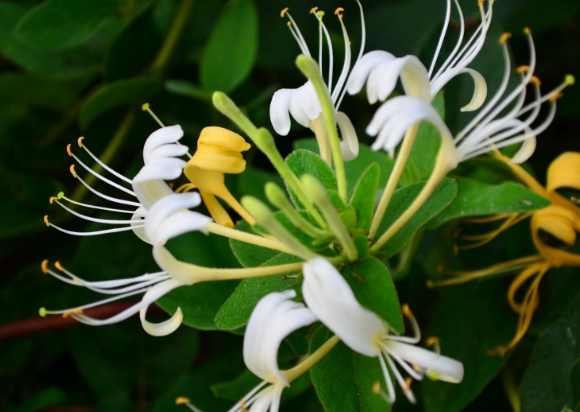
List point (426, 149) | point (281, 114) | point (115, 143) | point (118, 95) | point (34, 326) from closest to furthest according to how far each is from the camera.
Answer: point (281, 114), point (426, 149), point (34, 326), point (118, 95), point (115, 143)

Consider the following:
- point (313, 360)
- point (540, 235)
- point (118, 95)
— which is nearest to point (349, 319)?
point (313, 360)

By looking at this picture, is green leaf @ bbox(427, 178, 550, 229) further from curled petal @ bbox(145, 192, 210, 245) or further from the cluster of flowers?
curled petal @ bbox(145, 192, 210, 245)

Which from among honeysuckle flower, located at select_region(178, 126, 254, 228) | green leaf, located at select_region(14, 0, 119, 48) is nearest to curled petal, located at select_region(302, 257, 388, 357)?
honeysuckle flower, located at select_region(178, 126, 254, 228)

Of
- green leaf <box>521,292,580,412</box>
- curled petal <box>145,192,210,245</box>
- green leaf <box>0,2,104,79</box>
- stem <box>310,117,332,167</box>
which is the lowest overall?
green leaf <box>521,292,580,412</box>

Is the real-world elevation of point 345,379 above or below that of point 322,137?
below

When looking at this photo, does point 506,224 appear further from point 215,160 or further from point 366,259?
point 215,160

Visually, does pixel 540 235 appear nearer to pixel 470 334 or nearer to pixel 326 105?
pixel 470 334

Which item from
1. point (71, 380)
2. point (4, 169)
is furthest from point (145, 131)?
point (71, 380)
